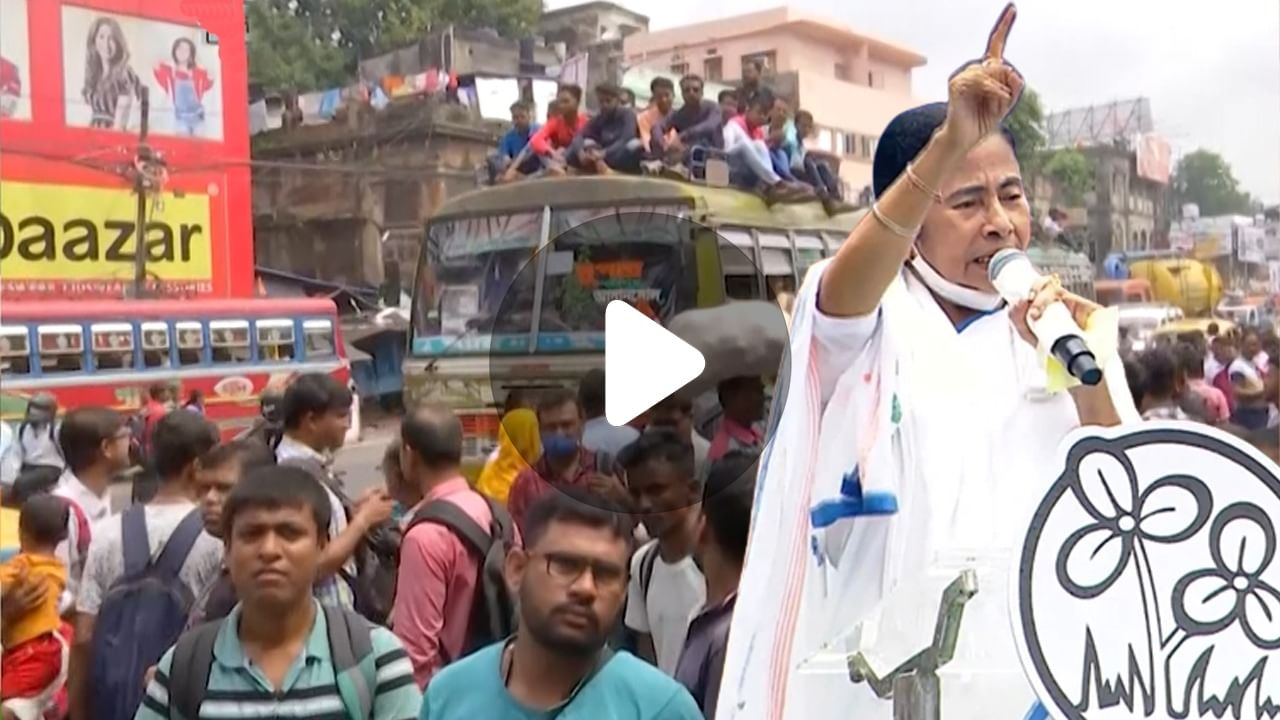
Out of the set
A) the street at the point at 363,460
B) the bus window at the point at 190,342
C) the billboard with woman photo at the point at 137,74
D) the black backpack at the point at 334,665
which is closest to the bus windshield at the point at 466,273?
the street at the point at 363,460

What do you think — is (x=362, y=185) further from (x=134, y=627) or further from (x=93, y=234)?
(x=134, y=627)

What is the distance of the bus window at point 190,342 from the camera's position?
17.2 ft

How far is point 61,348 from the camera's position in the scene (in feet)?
17.1

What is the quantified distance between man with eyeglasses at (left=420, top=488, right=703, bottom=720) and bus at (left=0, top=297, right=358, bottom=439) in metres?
3.09

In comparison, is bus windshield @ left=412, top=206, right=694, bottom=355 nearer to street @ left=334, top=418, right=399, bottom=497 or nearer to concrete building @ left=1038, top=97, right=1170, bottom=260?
concrete building @ left=1038, top=97, right=1170, bottom=260

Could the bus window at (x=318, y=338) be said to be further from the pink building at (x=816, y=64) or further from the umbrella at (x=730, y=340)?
the umbrella at (x=730, y=340)

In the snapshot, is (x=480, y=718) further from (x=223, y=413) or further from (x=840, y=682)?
(x=223, y=413)

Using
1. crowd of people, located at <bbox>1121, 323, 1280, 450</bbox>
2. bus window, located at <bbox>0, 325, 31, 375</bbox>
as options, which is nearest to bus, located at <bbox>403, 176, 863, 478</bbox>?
crowd of people, located at <bbox>1121, 323, 1280, 450</bbox>

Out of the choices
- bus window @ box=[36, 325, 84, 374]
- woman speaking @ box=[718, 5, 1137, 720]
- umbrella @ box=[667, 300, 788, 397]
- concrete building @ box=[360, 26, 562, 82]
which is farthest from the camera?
bus window @ box=[36, 325, 84, 374]

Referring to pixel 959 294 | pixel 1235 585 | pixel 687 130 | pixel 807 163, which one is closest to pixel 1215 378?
pixel 807 163

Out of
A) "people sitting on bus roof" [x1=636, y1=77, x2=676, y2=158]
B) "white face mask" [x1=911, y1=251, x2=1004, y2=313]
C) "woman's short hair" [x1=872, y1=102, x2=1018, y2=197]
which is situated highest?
"people sitting on bus roof" [x1=636, y1=77, x2=676, y2=158]

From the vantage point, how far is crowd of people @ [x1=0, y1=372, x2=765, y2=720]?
1.32 meters

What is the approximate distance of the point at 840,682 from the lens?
109 centimetres

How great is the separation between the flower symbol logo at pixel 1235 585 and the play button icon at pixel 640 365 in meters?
0.49
